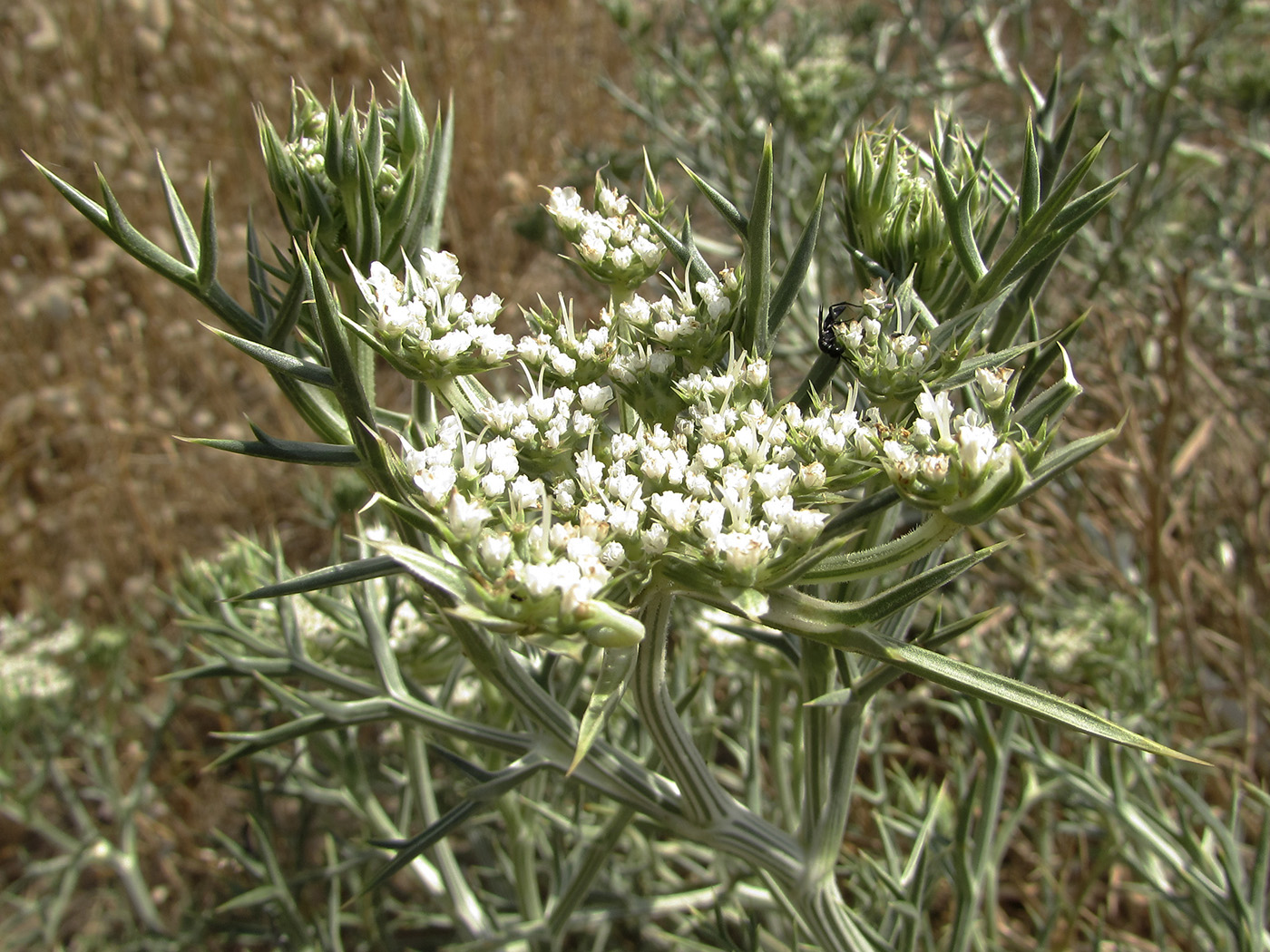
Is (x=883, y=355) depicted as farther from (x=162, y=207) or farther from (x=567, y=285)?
(x=162, y=207)

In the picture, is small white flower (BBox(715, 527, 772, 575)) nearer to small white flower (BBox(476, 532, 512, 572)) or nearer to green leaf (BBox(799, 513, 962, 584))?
green leaf (BBox(799, 513, 962, 584))

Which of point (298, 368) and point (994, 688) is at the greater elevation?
point (298, 368)

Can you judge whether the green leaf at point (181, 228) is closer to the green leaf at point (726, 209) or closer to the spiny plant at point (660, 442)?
the spiny plant at point (660, 442)

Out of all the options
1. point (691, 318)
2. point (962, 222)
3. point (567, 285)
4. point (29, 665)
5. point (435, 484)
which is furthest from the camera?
point (567, 285)

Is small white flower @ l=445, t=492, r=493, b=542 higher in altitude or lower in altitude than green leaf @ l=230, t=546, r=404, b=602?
higher

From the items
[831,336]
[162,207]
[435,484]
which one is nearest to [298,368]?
[435,484]

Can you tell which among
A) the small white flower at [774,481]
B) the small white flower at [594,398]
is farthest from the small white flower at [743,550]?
the small white flower at [594,398]

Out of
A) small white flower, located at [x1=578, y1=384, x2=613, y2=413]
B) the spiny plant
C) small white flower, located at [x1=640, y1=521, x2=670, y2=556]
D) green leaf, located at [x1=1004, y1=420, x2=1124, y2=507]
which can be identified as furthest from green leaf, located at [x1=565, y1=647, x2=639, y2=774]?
green leaf, located at [x1=1004, y1=420, x2=1124, y2=507]
